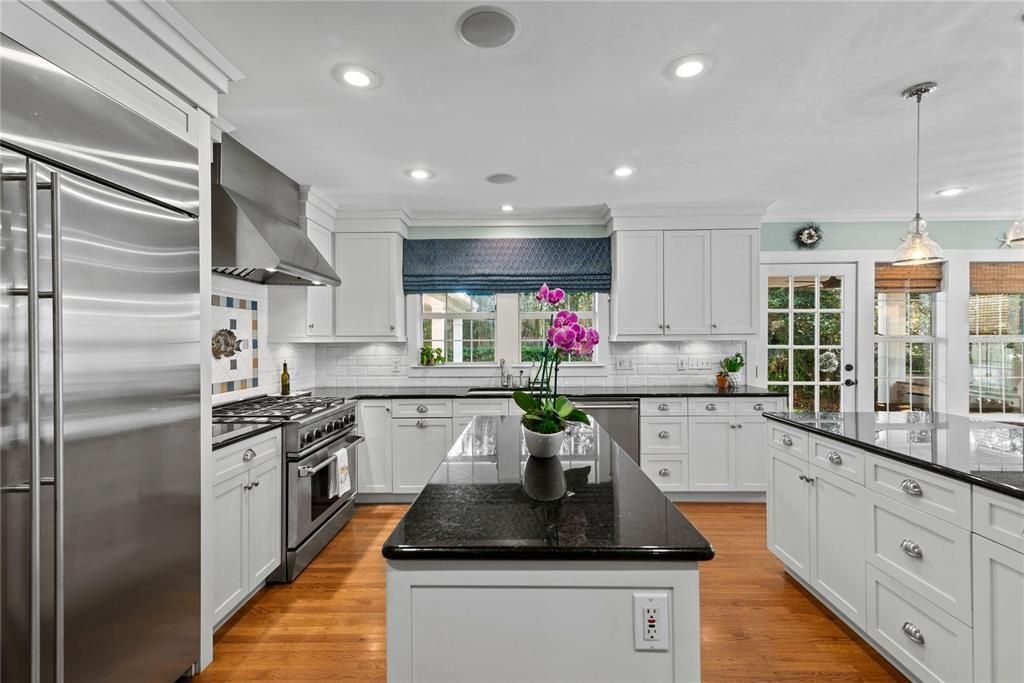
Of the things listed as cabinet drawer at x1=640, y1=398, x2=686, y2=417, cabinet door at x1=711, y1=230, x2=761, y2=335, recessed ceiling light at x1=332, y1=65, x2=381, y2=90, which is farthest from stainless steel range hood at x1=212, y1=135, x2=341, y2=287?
cabinet door at x1=711, y1=230, x2=761, y2=335

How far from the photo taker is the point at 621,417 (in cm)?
387

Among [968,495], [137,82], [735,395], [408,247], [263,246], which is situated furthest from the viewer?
[408,247]

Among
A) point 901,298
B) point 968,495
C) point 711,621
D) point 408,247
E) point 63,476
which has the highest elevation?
point 408,247

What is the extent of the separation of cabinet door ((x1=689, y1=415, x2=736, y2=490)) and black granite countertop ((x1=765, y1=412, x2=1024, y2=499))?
4.15 feet

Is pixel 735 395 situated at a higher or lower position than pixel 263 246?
lower

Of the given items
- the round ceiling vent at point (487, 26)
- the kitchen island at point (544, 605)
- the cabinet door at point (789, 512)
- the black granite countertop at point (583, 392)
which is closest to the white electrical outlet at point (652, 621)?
the kitchen island at point (544, 605)

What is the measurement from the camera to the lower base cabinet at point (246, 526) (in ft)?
6.83

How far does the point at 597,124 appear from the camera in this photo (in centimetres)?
256

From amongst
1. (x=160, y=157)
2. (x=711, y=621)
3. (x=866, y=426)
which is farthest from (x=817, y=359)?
(x=160, y=157)

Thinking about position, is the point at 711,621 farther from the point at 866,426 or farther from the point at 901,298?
the point at 901,298

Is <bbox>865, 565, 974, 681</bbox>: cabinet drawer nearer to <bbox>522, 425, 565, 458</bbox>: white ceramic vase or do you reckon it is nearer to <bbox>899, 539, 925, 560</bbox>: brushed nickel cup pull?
<bbox>899, 539, 925, 560</bbox>: brushed nickel cup pull

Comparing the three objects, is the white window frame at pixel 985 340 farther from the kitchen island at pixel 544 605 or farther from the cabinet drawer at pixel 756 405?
the kitchen island at pixel 544 605

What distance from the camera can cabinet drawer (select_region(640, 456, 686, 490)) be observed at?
152 inches

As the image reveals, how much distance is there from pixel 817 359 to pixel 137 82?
5.10 m
